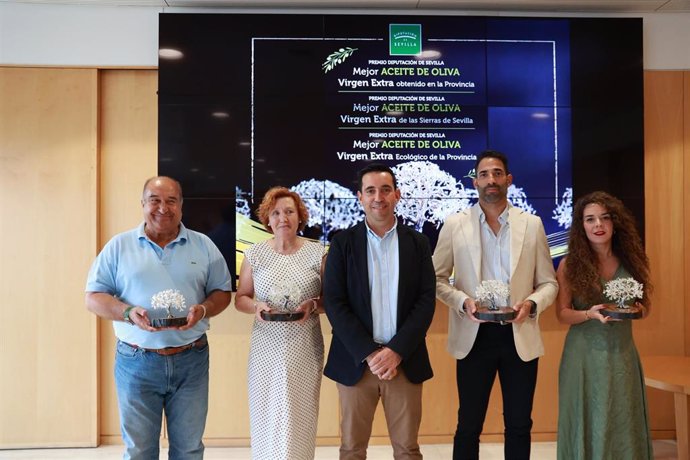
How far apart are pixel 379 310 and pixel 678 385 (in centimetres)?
203

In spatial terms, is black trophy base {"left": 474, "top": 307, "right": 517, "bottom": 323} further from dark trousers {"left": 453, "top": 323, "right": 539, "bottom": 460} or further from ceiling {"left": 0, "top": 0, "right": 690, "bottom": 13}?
ceiling {"left": 0, "top": 0, "right": 690, "bottom": 13}

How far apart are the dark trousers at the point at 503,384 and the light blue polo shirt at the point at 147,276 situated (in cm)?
137

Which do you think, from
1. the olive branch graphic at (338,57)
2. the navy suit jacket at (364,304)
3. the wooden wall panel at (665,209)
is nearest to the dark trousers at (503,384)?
the navy suit jacket at (364,304)

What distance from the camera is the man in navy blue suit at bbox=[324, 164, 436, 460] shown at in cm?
256

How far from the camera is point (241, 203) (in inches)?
158

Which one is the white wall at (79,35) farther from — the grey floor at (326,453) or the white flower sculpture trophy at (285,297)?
the grey floor at (326,453)

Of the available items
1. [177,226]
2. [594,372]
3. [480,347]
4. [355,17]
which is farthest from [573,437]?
[355,17]

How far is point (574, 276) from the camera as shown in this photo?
2.76 m

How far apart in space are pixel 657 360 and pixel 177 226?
3477mm

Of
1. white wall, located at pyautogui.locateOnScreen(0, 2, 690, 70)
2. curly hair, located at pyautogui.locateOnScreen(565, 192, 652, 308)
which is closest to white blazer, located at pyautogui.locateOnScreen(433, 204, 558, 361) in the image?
curly hair, located at pyautogui.locateOnScreen(565, 192, 652, 308)

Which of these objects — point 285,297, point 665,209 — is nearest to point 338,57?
point 285,297

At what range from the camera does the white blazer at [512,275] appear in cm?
273

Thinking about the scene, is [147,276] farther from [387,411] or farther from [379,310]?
[387,411]

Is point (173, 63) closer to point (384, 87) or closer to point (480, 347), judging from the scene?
point (384, 87)
